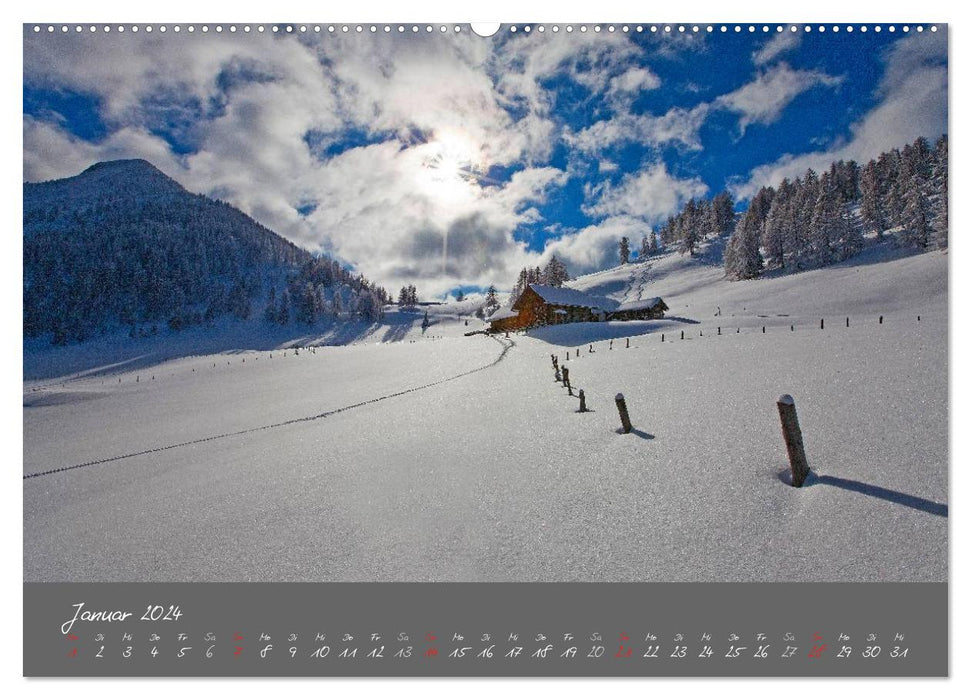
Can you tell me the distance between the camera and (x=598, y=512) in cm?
389

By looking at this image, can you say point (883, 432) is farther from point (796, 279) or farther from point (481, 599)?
point (796, 279)

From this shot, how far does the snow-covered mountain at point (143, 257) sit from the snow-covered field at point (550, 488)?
221ft

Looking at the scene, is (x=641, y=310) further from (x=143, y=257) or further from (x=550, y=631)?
(x=143, y=257)

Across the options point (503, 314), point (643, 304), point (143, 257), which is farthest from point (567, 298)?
point (143, 257)

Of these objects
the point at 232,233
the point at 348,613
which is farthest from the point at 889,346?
the point at 232,233

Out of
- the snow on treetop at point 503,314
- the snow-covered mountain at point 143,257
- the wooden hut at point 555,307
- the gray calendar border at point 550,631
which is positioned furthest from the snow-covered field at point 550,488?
the snow-covered mountain at point 143,257

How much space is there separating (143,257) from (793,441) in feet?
515

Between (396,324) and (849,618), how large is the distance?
106m

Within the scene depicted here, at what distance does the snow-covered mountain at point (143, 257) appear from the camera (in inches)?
3322

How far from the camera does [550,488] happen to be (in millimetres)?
4496

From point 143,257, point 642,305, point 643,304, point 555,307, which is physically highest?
point 143,257

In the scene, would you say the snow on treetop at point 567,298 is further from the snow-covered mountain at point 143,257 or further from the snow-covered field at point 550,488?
the snow-covered mountain at point 143,257

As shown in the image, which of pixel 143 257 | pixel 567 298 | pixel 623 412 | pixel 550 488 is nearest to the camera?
pixel 550 488

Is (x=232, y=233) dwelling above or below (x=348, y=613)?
above
